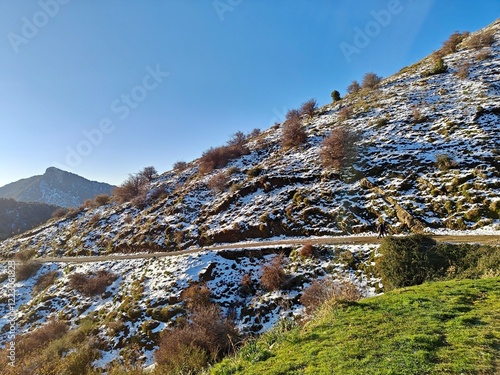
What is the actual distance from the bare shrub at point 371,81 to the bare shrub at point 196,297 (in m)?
48.4

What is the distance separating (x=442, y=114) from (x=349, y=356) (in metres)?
33.6

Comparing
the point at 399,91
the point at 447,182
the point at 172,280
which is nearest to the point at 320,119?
the point at 399,91

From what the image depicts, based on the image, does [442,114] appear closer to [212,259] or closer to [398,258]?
[398,258]

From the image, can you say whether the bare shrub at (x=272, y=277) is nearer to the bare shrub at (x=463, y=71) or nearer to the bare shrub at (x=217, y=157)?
the bare shrub at (x=217, y=157)

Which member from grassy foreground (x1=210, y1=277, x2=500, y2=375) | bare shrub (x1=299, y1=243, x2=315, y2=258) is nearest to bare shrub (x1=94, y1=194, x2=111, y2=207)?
bare shrub (x1=299, y1=243, x2=315, y2=258)

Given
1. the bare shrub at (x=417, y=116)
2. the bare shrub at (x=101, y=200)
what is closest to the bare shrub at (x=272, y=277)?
the bare shrub at (x=417, y=116)

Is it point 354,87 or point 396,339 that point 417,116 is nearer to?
point 354,87

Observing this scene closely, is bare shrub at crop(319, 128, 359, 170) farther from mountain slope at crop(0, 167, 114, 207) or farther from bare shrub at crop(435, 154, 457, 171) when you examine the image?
mountain slope at crop(0, 167, 114, 207)

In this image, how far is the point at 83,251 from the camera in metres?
33.9

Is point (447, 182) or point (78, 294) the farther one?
point (78, 294)

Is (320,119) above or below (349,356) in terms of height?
above

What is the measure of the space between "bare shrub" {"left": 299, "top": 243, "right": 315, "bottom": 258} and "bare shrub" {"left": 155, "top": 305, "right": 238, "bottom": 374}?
813 cm

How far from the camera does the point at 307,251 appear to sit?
1997 cm

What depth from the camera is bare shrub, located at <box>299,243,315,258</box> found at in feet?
65.0
